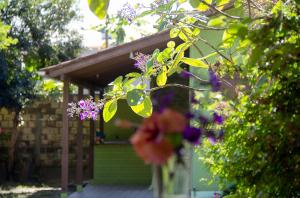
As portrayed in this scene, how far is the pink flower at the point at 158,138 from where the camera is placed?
1.44 m

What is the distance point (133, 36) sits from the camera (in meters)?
25.6

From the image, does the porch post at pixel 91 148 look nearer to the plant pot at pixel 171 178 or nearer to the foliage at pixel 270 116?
the foliage at pixel 270 116

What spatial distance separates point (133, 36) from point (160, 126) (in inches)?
958

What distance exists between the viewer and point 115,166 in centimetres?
1322

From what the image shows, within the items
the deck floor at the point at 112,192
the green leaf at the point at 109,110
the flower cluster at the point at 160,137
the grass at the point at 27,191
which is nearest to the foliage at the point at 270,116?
the flower cluster at the point at 160,137

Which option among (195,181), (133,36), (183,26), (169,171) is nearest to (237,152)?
(169,171)

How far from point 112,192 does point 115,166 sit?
146 centimetres

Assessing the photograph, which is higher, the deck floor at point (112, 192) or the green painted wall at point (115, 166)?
the green painted wall at point (115, 166)

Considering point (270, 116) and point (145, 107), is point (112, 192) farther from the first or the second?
point (270, 116)

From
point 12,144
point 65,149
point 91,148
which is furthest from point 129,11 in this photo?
point 12,144

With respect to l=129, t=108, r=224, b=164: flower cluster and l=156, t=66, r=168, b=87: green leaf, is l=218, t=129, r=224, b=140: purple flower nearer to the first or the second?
l=129, t=108, r=224, b=164: flower cluster

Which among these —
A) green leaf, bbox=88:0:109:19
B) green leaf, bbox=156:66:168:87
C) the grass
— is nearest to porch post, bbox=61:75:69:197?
the grass

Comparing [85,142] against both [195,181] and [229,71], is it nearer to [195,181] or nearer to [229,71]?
[195,181]

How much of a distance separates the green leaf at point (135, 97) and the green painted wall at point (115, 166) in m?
9.46
